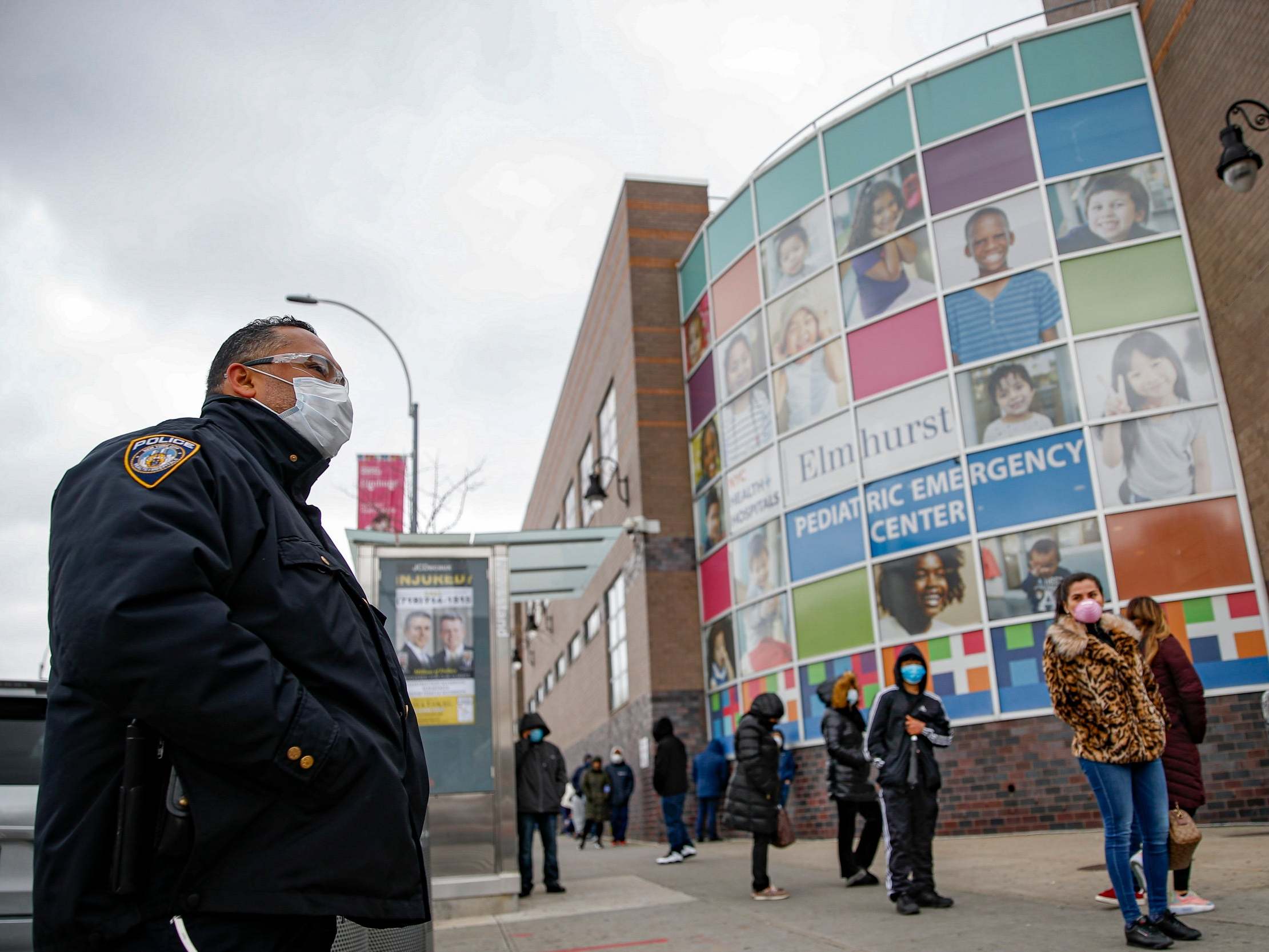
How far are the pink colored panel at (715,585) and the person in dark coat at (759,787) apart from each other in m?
8.77

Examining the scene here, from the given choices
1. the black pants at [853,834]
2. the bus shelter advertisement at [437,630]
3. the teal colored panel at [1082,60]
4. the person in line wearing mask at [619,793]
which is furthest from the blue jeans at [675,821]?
the teal colored panel at [1082,60]

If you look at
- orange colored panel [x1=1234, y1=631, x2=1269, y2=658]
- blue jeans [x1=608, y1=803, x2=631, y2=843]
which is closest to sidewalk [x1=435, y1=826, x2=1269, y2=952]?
orange colored panel [x1=1234, y1=631, x2=1269, y2=658]

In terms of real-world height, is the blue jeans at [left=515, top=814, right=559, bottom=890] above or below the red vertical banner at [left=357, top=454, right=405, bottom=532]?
below

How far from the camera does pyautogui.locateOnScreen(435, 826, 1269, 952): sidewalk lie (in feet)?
18.9

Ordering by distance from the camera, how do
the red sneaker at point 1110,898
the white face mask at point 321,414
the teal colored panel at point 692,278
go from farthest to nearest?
the teal colored panel at point 692,278 < the red sneaker at point 1110,898 < the white face mask at point 321,414

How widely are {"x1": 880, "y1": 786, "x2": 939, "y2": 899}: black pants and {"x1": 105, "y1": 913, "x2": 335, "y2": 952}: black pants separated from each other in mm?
6009

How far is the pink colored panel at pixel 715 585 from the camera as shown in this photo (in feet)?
59.4

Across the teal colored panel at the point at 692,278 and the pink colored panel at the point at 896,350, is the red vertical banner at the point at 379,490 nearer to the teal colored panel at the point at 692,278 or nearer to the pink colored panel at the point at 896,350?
the teal colored panel at the point at 692,278

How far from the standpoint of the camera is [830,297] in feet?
51.8

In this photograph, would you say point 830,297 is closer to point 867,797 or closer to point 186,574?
point 867,797

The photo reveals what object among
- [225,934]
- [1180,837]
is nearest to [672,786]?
[1180,837]

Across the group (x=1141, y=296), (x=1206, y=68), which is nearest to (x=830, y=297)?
(x=1141, y=296)

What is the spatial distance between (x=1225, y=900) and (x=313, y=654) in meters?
6.07

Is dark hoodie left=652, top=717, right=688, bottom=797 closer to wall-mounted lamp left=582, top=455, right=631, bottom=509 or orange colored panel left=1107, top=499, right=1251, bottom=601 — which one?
wall-mounted lamp left=582, top=455, right=631, bottom=509
